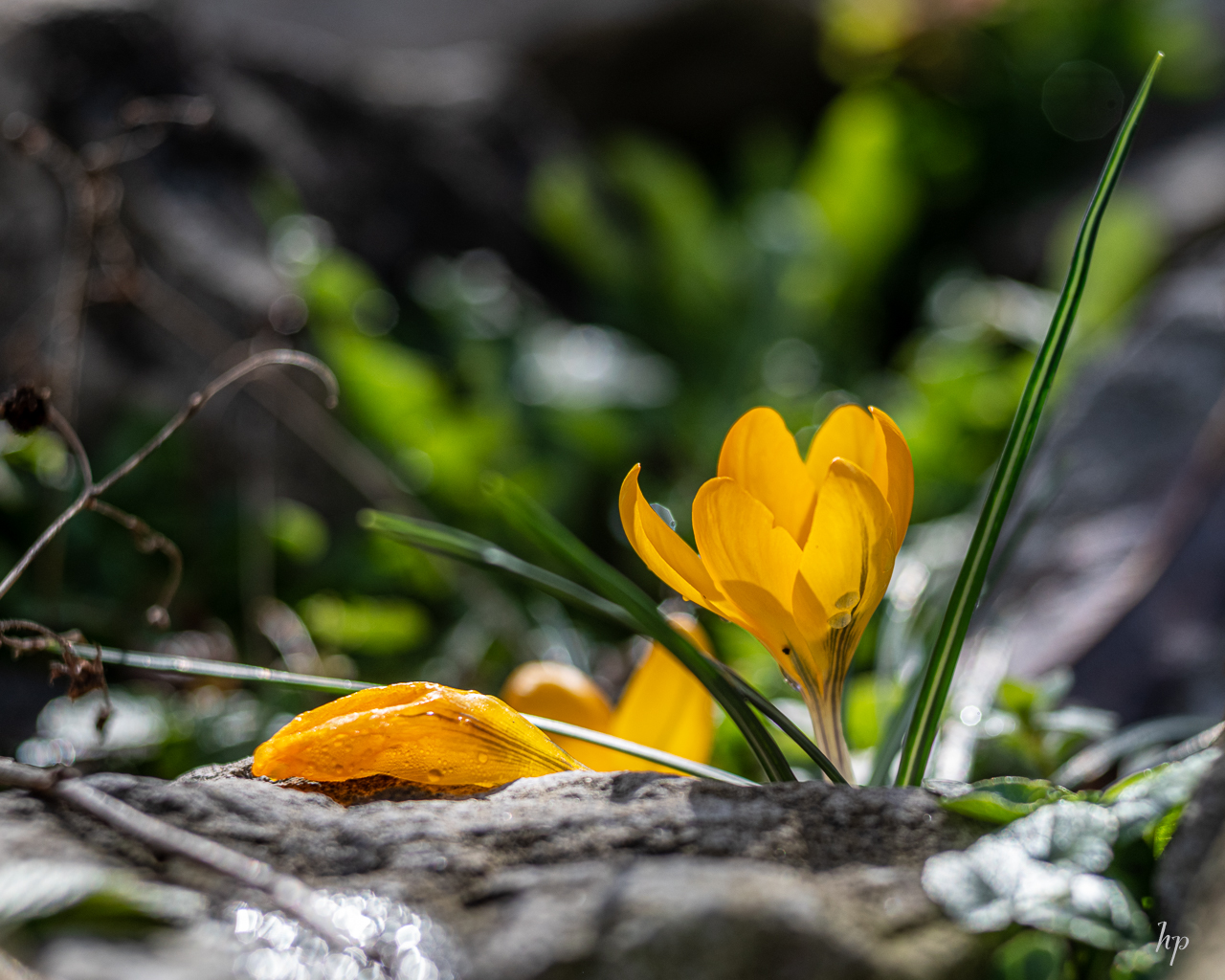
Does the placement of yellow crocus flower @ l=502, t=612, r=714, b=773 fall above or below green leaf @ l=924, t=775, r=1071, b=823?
below

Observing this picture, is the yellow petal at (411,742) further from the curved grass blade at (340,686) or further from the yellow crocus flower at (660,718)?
the yellow crocus flower at (660,718)

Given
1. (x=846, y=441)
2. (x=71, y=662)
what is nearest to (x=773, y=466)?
(x=846, y=441)

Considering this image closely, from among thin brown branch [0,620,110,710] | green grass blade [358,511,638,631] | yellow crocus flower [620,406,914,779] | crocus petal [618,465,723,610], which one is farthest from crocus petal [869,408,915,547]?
thin brown branch [0,620,110,710]

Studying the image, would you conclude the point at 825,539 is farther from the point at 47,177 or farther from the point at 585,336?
the point at 47,177

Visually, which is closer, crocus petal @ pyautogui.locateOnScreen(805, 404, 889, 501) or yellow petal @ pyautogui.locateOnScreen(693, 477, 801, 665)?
yellow petal @ pyautogui.locateOnScreen(693, 477, 801, 665)

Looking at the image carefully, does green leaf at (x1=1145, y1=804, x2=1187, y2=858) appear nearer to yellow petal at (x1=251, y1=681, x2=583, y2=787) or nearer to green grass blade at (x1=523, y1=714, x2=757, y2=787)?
green grass blade at (x1=523, y1=714, x2=757, y2=787)

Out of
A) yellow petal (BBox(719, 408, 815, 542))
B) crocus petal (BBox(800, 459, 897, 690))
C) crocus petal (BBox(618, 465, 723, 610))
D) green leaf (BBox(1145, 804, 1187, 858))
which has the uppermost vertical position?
yellow petal (BBox(719, 408, 815, 542))
